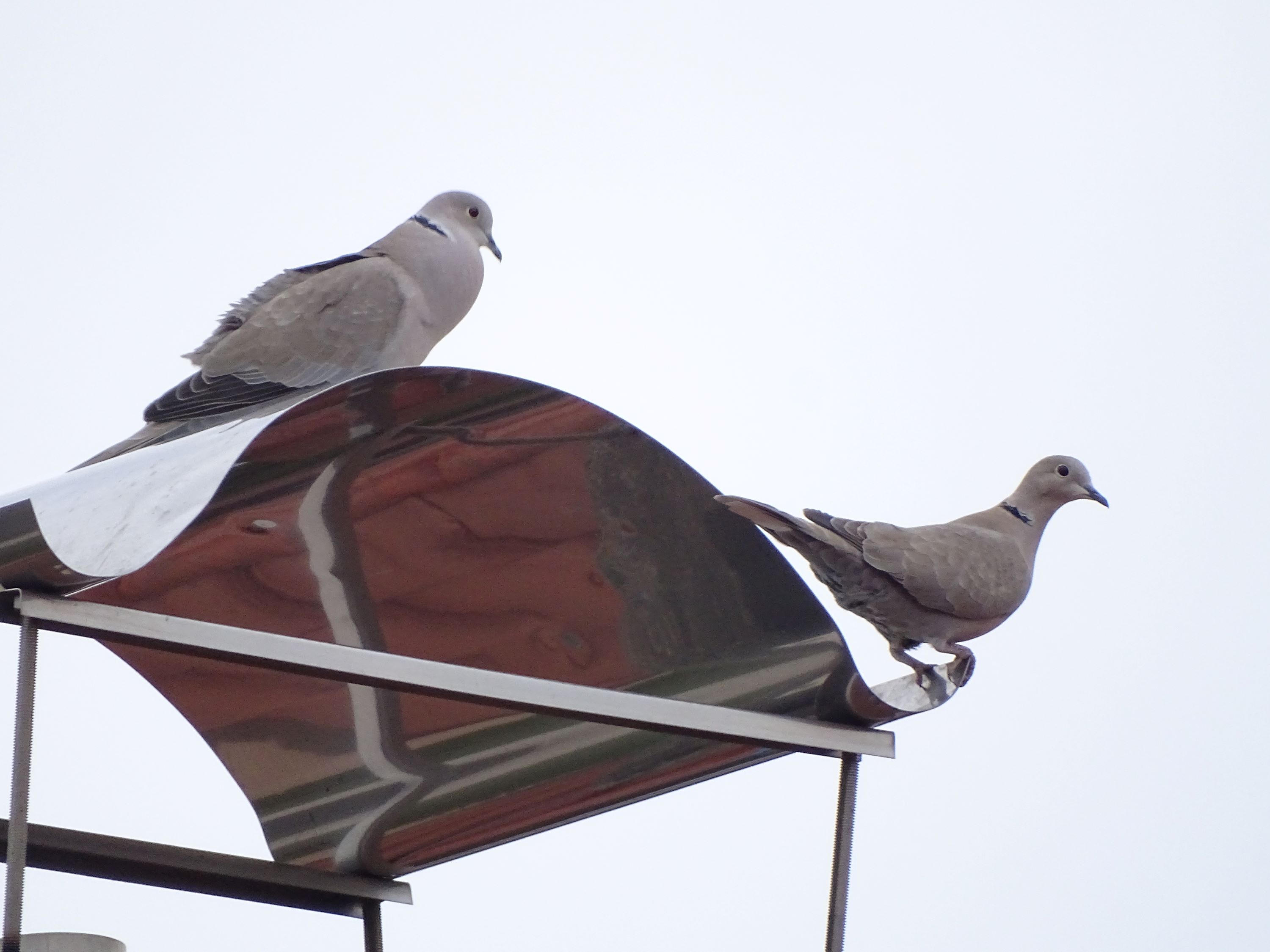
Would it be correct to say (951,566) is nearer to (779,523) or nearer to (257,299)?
(779,523)

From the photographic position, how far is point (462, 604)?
3486 mm

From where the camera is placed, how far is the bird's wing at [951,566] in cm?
402

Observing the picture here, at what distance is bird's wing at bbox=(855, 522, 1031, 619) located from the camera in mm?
4020

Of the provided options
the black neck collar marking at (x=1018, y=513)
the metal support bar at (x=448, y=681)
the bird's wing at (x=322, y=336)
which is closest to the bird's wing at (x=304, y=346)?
the bird's wing at (x=322, y=336)

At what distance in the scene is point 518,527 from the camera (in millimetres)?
3242

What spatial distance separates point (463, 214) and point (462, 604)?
1.96 m

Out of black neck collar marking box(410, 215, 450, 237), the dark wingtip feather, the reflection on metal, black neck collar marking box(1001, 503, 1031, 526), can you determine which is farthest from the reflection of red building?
black neck collar marking box(410, 215, 450, 237)

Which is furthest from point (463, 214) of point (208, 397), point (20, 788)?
point (20, 788)

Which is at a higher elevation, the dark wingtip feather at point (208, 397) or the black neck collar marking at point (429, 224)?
the black neck collar marking at point (429, 224)

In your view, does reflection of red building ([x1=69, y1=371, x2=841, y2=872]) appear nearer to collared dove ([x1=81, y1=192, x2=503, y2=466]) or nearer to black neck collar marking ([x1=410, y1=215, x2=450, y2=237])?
collared dove ([x1=81, y1=192, x2=503, y2=466])

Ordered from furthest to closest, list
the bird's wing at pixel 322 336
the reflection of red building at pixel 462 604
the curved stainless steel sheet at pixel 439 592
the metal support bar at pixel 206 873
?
the bird's wing at pixel 322 336
the metal support bar at pixel 206 873
the reflection of red building at pixel 462 604
the curved stainless steel sheet at pixel 439 592

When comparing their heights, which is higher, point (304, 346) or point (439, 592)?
point (304, 346)

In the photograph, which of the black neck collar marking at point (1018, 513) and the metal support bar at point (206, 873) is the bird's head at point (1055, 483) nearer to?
the black neck collar marking at point (1018, 513)

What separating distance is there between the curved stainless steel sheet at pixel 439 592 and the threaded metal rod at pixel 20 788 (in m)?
0.11
